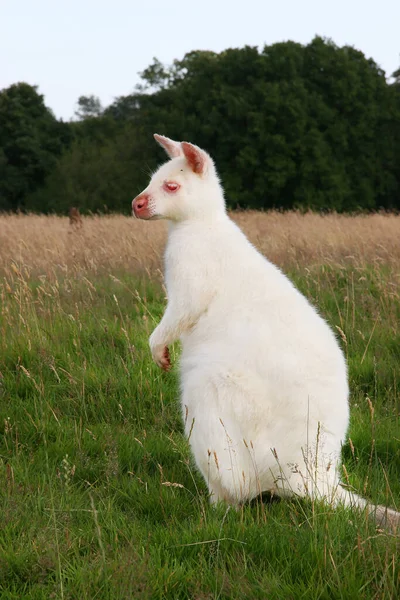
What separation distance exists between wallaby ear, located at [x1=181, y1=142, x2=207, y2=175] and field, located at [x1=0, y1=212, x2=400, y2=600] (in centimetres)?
173

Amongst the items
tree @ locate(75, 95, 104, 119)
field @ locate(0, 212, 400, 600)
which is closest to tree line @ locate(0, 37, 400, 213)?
field @ locate(0, 212, 400, 600)

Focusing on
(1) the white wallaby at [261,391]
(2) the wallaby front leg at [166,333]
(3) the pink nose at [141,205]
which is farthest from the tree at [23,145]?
(1) the white wallaby at [261,391]

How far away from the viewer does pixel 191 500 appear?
3553mm

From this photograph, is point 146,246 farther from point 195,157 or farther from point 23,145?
point 23,145

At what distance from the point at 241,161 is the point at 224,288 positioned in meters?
34.2

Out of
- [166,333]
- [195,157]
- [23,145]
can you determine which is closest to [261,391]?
[166,333]

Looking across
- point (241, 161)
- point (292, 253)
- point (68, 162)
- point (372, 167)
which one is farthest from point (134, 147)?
point (292, 253)

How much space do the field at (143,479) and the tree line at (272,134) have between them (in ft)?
98.6

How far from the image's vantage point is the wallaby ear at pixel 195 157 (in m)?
4.11

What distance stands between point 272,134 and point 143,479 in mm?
36225

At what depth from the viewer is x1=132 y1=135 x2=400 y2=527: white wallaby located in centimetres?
323

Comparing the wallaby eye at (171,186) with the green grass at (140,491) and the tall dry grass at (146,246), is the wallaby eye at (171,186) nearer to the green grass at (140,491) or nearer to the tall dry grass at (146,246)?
the green grass at (140,491)

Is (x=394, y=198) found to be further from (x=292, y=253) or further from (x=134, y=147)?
(x=292, y=253)

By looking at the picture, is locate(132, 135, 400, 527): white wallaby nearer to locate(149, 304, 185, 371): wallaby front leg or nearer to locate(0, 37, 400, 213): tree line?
locate(149, 304, 185, 371): wallaby front leg
